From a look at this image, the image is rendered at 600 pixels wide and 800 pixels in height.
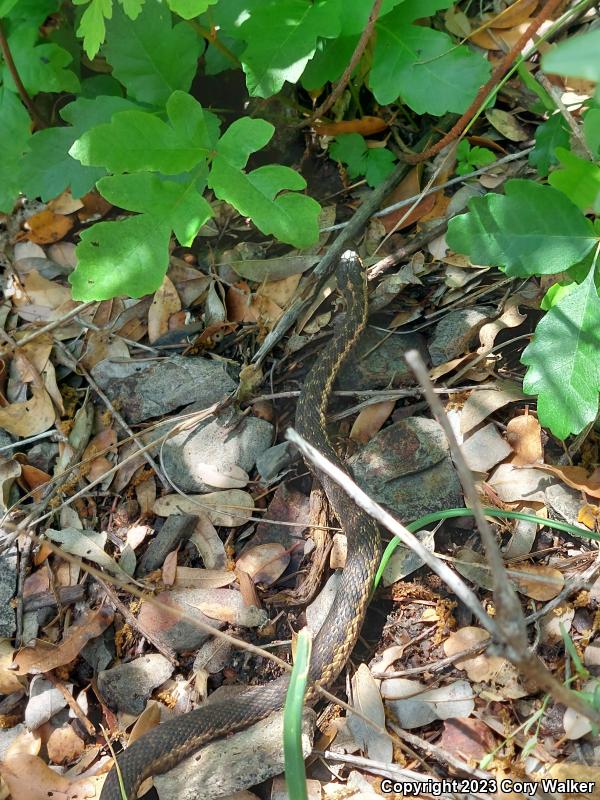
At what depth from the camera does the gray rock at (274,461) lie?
13.2ft

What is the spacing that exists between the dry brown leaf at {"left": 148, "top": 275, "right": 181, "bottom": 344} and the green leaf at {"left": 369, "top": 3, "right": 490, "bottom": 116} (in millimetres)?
1755

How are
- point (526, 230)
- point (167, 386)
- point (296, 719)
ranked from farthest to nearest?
point (167, 386), point (526, 230), point (296, 719)

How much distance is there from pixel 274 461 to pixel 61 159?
2114 millimetres

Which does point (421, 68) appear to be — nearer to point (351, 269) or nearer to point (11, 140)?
point (351, 269)

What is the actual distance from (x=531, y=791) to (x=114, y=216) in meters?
4.19

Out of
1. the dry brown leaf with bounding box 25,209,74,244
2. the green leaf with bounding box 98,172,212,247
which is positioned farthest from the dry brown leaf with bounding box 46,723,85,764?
the dry brown leaf with bounding box 25,209,74,244

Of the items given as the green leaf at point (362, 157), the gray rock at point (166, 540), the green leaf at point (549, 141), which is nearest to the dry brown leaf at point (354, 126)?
the green leaf at point (362, 157)

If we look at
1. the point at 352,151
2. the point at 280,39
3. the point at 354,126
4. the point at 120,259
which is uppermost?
the point at 280,39

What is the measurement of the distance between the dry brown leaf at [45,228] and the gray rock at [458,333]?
2.76m

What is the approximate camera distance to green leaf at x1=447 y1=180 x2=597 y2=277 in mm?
2848

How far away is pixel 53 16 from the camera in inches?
179

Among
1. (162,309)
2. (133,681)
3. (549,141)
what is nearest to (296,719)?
(133,681)

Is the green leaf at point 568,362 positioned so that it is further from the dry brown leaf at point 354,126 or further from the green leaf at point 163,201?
the dry brown leaf at point 354,126

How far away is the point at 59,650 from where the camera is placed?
3.69m
